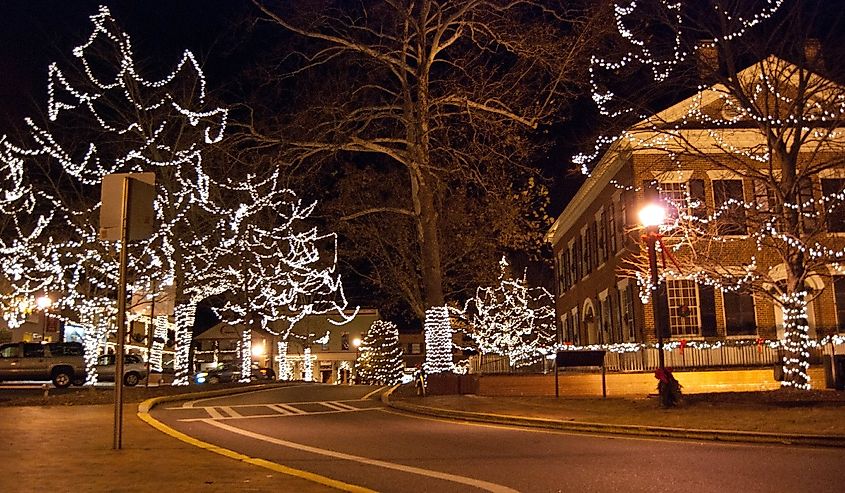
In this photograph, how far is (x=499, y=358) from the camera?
2830cm

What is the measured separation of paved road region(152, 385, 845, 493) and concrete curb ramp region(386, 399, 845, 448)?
0.63m

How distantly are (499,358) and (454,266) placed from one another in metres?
11.0

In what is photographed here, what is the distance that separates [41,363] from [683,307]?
25176 mm

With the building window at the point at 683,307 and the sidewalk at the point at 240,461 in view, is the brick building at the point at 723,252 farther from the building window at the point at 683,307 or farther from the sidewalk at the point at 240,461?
the sidewalk at the point at 240,461

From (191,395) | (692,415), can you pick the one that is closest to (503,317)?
(191,395)

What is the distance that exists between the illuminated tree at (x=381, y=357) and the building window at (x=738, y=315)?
26729 millimetres

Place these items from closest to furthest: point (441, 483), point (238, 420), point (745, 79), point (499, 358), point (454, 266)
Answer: point (441, 483)
point (238, 420)
point (745, 79)
point (499, 358)
point (454, 266)

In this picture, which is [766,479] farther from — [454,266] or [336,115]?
[454,266]

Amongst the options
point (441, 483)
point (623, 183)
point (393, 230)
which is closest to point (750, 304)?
point (623, 183)

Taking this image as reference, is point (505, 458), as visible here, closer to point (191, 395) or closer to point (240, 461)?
point (240, 461)

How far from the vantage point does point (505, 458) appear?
387 inches

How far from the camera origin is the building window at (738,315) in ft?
87.5

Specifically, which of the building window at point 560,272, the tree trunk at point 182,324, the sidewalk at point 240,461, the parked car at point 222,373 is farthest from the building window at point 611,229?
the parked car at point 222,373

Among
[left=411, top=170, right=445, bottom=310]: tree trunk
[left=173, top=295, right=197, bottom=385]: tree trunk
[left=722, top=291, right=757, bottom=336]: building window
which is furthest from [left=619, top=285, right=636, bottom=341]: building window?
[left=173, top=295, right=197, bottom=385]: tree trunk
